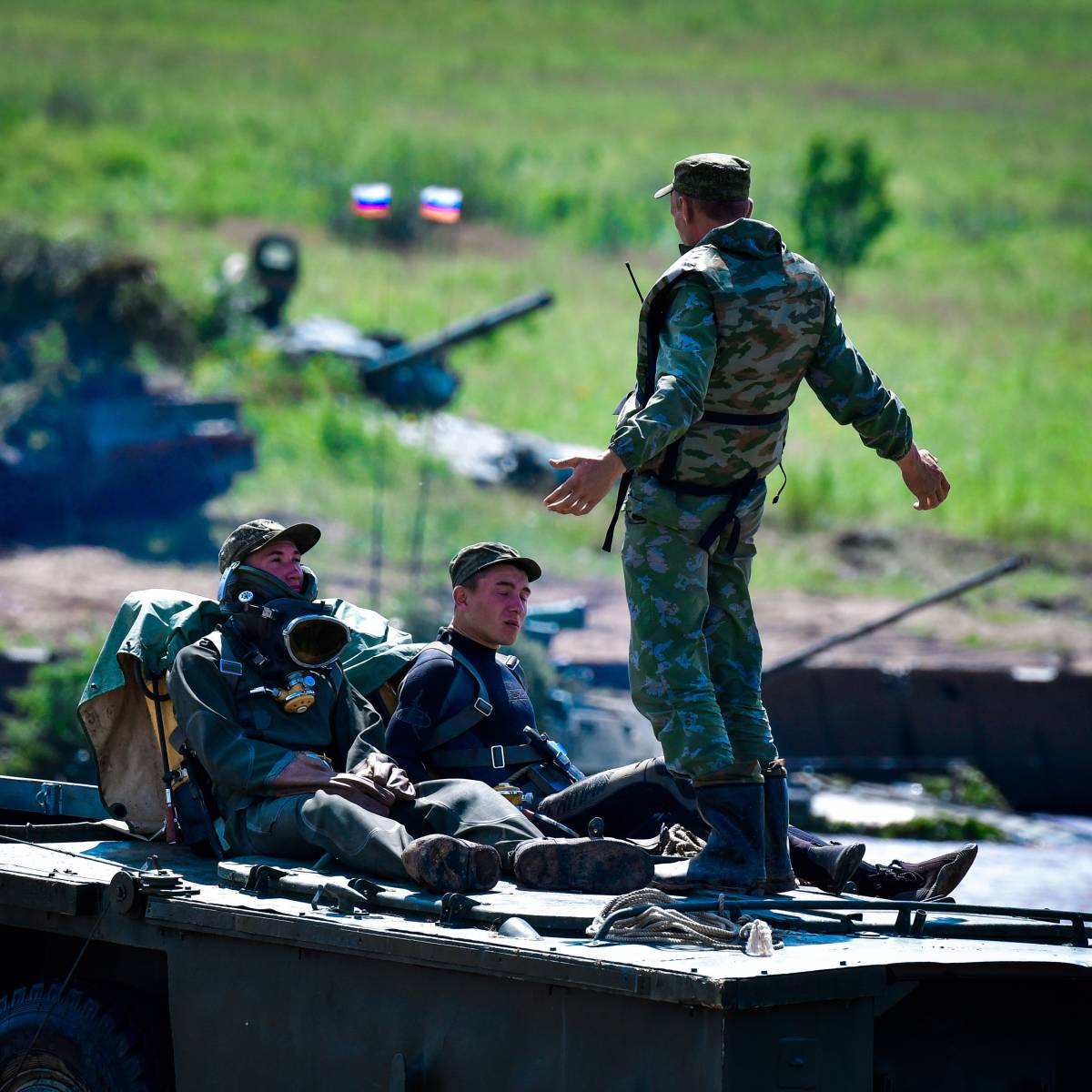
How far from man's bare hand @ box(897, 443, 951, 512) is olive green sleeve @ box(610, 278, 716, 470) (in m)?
0.69

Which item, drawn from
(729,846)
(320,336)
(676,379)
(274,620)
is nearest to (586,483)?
(676,379)

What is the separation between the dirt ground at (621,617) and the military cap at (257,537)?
1460 centimetres

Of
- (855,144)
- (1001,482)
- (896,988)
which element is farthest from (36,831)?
(855,144)

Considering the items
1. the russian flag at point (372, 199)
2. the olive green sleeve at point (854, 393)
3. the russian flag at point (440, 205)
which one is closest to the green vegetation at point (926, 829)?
the russian flag at point (440, 205)

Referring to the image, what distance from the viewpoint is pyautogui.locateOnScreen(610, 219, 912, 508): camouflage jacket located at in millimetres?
5473

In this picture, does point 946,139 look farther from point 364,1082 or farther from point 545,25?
point 364,1082

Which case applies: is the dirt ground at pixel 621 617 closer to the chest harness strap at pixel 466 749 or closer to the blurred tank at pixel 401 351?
the blurred tank at pixel 401 351

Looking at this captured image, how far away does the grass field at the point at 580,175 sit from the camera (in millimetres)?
31203

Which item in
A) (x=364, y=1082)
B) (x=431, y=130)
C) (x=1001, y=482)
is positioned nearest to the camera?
(x=364, y=1082)

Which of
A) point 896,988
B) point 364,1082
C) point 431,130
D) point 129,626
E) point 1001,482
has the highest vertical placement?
point 431,130

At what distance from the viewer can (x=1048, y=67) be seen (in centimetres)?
5216

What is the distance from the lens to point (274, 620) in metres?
6.38

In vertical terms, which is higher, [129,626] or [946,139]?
[946,139]

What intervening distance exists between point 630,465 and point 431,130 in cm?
4315
